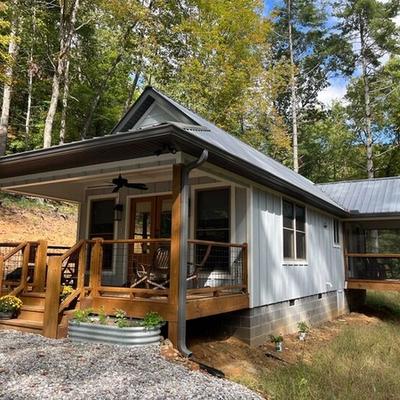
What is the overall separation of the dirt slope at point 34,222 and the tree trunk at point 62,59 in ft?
9.20

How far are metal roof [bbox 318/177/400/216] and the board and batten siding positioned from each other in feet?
7.82

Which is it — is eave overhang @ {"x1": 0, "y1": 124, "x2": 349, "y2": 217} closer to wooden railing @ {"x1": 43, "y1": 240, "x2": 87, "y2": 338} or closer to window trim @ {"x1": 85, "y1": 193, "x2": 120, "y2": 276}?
wooden railing @ {"x1": 43, "y1": 240, "x2": 87, "y2": 338}

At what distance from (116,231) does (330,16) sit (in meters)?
22.4

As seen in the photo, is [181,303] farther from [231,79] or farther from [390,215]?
[231,79]

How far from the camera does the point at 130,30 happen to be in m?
19.4

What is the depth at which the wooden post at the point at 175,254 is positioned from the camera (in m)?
5.43

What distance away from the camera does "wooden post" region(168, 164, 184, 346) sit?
5.43 meters

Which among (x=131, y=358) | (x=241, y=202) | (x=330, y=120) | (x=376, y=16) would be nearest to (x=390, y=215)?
(x=241, y=202)

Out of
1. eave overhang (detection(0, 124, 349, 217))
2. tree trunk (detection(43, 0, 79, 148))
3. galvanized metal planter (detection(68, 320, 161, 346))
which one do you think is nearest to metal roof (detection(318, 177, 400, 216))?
eave overhang (detection(0, 124, 349, 217))

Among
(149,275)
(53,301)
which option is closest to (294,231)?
(149,275)

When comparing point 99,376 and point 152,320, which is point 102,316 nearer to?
point 152,320

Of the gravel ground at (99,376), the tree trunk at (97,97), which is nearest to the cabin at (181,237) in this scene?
the gravel ground at (99,376)

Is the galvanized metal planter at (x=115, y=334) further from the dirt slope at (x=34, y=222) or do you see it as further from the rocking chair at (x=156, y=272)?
the dirt slope at (x=34, y=222)

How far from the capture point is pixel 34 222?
15.2 metres
